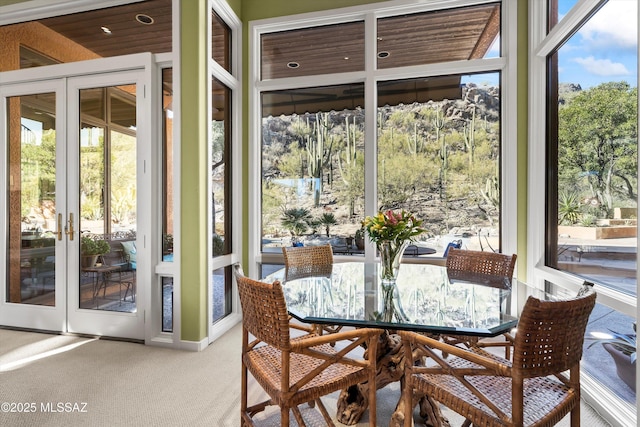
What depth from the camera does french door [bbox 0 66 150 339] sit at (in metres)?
3.13

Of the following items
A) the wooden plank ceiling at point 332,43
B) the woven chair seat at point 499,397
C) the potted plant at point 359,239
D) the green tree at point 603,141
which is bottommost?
the woven chair seat at point 499,397

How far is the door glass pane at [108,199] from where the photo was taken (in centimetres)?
313

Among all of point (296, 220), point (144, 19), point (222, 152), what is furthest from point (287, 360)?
point (144, 19)

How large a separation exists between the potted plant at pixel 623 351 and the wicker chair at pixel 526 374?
914 millimetres

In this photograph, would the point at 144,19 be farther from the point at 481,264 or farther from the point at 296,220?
the point at 481,264

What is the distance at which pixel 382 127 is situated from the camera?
11.4 ft

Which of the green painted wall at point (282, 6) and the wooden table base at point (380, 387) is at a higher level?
the green painted wall at point (282, 6)

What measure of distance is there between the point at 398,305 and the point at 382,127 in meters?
2.25

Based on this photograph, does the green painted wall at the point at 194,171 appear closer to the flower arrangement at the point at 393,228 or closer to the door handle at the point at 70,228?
the door handle at the point at 70,228

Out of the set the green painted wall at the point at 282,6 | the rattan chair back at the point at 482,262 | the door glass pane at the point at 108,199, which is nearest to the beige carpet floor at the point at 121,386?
the door glass pane at the point at 108,199

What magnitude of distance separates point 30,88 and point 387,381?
419 cm

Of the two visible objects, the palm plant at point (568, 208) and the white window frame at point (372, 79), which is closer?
the palm plant at point (568, 208)

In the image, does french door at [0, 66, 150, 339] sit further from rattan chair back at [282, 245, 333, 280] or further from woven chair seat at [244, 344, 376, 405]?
woven chair seat at [244, 344, 376, 405]

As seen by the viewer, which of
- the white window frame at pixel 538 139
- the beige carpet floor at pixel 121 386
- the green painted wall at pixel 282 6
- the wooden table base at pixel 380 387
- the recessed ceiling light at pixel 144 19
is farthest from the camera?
the green painted wall at pixel 282 6
